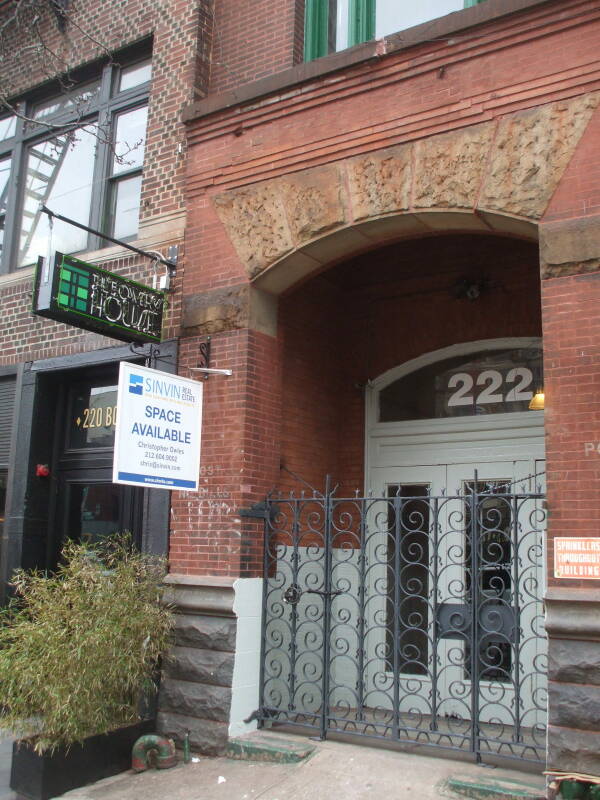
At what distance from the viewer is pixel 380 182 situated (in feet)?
23.1

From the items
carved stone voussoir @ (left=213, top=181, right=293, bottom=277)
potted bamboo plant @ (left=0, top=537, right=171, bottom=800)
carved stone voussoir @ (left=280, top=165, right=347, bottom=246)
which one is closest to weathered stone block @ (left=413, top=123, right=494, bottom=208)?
carved stone voussoir @ (left=280, top=165, right=347, bottom=246)

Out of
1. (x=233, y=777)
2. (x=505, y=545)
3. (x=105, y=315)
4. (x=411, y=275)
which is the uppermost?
(x=411, y=275)

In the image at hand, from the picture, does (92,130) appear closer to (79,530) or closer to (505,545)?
(79,530)

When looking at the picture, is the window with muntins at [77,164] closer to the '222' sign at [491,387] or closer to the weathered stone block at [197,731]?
the '222' sign at [491,387]

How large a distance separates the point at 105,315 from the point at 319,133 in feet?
8.47

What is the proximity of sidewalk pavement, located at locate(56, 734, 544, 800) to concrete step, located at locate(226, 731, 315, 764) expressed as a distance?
0.05 meters

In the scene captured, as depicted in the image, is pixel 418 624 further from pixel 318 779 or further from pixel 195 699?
pixel 195 699

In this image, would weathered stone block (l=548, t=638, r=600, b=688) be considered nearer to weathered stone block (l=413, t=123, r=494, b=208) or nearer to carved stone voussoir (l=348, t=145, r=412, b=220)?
weathered stone block (l=413, t=123, r=494, b=208)

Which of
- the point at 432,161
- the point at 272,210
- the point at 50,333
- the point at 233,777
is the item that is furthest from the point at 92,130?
the point at 233,777

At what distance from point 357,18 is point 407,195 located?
2.62 m

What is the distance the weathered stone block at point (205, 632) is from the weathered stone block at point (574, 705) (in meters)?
2.76

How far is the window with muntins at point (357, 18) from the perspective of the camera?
7.84 metres

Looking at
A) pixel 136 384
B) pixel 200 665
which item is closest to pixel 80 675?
pixel 200 665

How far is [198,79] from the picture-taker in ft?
28.8
